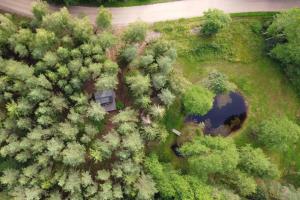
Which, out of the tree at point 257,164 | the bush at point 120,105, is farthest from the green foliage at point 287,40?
the bush at point 120,105

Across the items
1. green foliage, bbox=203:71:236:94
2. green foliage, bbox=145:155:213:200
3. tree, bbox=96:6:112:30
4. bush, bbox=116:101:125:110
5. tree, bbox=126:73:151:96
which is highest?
tree, bbox=96:6:112:30

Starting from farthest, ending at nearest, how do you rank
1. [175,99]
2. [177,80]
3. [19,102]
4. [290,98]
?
[290,98] < [175,99] < [177,80] < [19,102]

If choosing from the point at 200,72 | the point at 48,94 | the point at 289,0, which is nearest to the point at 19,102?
the point at 48,94

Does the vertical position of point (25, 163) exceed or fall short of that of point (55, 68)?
it falls short

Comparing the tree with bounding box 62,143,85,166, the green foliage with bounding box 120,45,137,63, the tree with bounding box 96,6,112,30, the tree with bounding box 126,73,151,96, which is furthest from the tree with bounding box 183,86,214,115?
the tree with bounding box 62,143,85,166

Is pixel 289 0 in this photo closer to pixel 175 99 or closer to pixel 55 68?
pixel 175 99

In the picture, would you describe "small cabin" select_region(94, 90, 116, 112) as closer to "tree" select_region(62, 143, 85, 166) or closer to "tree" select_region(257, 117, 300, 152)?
"tree" select_region(62, 143, 85, 166)
